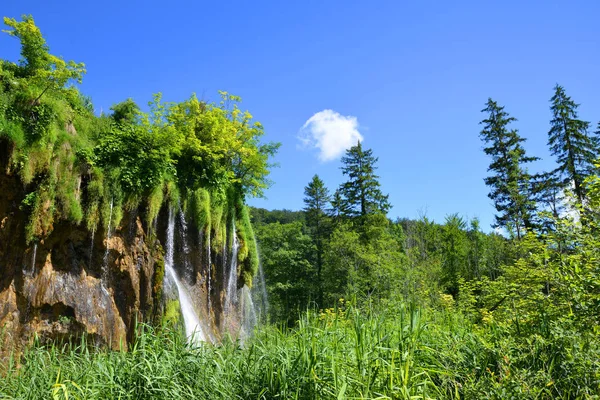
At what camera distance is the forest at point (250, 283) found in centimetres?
332

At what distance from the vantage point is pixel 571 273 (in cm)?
397

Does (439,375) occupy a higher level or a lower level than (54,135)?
lower

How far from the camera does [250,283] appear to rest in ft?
53.5

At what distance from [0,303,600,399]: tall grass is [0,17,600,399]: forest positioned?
21mm

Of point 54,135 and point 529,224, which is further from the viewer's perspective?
point 529,224

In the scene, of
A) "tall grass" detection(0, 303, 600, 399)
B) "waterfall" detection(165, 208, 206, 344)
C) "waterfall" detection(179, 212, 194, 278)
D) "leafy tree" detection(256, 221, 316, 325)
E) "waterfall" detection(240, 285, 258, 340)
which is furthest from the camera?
"leafy tree" detection(256, 221, 316, 325)

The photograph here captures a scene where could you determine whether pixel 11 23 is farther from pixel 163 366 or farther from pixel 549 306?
pixel 549 306

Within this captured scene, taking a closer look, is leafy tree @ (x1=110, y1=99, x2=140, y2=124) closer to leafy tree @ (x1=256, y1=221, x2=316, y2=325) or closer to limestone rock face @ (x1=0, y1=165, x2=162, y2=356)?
limestone rock face @ (x1=0, y1=165, x2=162, y2=356)

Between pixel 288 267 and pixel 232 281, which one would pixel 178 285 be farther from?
pixel 288 267

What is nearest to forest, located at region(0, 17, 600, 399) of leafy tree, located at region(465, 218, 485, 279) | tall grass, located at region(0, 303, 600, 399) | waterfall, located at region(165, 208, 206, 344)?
tall grass, located at region(0, 303, 600, 399)

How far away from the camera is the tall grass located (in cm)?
309

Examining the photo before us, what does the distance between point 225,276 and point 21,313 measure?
7.50m

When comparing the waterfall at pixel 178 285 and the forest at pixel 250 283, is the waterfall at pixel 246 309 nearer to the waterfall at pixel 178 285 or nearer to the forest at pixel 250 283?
the forest at pixel 250 283

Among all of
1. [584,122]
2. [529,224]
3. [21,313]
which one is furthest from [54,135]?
[584,122]
